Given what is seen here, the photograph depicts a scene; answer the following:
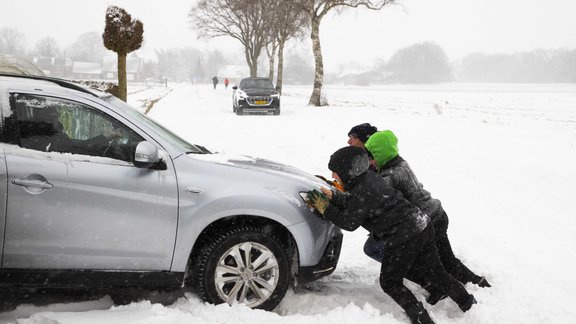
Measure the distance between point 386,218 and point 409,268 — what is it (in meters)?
0.48

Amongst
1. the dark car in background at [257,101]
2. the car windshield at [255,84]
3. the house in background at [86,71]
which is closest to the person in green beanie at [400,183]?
the dark car in background at [257,101]

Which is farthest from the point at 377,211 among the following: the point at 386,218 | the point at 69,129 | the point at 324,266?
the point at 69,129

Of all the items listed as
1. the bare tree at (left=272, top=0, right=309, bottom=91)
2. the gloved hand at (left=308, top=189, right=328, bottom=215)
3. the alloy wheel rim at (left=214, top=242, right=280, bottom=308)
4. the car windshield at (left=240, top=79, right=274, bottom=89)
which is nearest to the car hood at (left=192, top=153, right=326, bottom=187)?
the gloved hand at (left=308, top=189, right=328, bottom=215)

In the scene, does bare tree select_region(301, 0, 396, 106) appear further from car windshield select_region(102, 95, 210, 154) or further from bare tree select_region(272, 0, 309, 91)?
car windshield select_region(102, 95, 210, 154)

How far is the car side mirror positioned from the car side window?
176 millimetres

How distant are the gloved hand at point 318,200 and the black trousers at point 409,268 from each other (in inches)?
25.9

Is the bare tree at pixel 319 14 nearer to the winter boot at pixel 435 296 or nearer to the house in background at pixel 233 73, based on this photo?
the winter boot at pixel 435 296

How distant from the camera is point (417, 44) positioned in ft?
463

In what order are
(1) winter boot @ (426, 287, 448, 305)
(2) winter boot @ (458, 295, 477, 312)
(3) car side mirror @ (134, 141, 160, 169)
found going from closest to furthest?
(3) car side mirror @ (134, 141, 160, 169) → (2) winter boot @ (458, 295, 477, 312) → (1) winter boot @ (426, 287, 448, 305)

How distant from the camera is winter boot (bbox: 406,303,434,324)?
11.8 ft

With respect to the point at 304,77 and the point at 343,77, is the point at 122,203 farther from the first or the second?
the point at 343,77

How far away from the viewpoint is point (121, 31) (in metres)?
11.5

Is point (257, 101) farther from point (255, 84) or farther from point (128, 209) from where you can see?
point (128, 209)

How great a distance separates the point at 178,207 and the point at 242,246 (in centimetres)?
56
